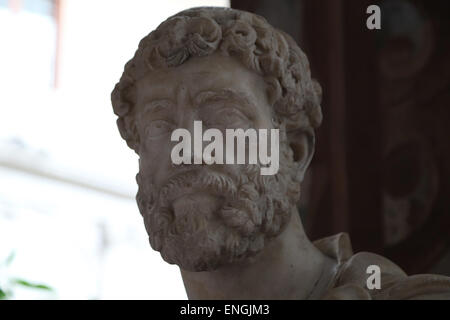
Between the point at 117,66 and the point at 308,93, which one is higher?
the point at 117,66

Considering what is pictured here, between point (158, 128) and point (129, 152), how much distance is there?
4745mm

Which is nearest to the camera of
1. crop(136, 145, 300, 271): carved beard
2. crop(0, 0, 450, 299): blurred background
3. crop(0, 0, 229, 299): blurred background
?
crop(136, 145, 300, 271): carved beard

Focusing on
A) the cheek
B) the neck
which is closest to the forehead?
the cheek

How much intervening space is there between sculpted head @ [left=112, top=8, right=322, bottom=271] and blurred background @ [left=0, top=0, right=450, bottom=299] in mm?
2242

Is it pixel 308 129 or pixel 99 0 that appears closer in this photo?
pixel 308 129

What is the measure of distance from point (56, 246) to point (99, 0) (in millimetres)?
1532

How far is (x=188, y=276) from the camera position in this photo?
3496 millimetres

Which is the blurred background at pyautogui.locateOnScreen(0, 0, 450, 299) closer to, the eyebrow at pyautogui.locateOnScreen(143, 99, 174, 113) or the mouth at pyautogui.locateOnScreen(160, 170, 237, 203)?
the eyebrow at pyautogui.locateOnScreen(143, 99, 174, 113)

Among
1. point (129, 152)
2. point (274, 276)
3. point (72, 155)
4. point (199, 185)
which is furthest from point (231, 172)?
point (129, 152)

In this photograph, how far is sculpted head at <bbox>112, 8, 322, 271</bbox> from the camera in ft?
10.6
